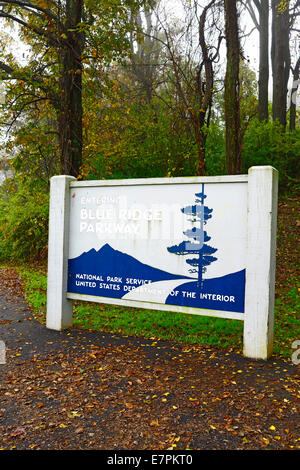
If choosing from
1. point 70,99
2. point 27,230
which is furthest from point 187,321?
point 27,230

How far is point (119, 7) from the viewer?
29.7 ft

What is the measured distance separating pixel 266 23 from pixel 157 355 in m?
16.8

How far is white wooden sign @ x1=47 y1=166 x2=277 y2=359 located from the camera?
492 cm

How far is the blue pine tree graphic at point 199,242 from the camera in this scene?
5.24 meters

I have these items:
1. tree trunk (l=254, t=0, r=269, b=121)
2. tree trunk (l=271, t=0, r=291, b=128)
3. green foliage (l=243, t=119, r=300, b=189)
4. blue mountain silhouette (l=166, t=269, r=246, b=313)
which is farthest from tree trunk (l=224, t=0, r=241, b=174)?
tree trunk (l=254, t=0, r=269, b=121)

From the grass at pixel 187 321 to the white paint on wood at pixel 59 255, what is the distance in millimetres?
446

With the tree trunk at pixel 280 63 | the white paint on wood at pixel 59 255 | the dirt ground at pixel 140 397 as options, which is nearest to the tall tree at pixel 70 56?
the white paint on wood at pixel 59 255

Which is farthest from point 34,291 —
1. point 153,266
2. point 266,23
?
point 266,23

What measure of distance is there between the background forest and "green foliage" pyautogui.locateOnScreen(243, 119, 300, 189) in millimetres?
32

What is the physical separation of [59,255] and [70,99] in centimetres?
376

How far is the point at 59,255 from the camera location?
20.6 feet

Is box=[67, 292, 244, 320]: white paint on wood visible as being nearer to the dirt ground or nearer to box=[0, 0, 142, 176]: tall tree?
the dirt ground
